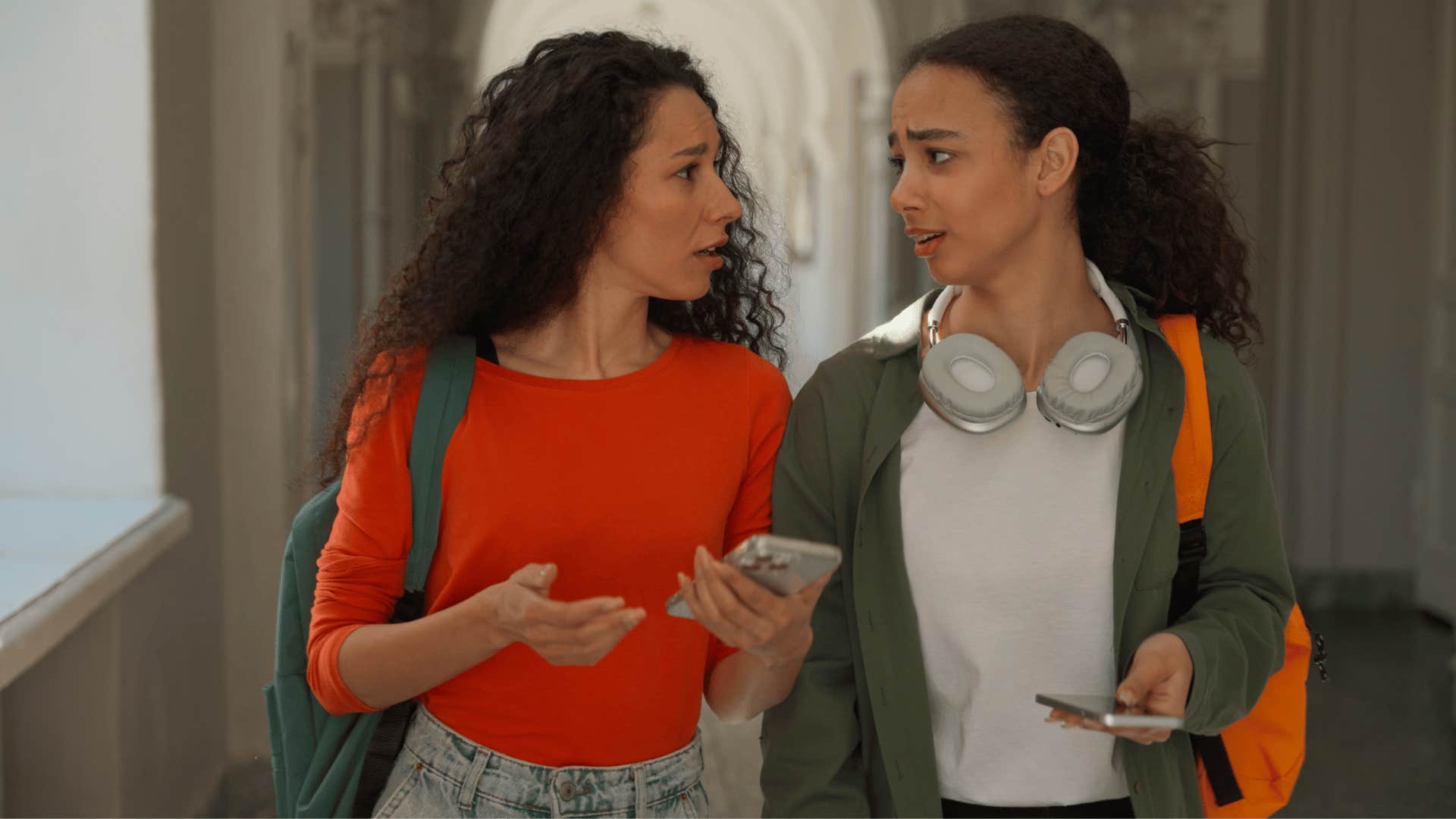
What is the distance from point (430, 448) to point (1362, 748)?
4948 millimetres

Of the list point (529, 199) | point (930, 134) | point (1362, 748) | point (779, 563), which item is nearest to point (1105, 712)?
point (779, 563)

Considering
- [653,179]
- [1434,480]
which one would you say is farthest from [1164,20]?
[653,179]

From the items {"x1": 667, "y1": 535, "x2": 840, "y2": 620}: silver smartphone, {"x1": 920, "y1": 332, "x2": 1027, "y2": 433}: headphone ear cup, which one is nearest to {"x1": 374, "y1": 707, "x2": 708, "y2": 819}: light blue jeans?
{"x1": 667, "y1": 535, "x2": 840, "y2": 620}: silver smartphone

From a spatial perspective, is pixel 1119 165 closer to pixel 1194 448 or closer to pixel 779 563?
pixel 1194 448

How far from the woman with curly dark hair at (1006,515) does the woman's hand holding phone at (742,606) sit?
0.24 metres

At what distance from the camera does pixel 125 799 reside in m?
3.91

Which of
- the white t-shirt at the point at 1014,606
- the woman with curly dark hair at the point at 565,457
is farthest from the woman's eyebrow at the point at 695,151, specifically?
the white t-shirt at the point at 1014,606

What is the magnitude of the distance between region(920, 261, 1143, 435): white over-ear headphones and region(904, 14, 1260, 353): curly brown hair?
26 centimetres

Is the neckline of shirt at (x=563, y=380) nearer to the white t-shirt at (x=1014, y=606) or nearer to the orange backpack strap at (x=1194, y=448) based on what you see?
the white t-shirt at (x=1014, y=606)

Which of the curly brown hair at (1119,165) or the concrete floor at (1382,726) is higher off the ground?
the curly brown hair at (1119,165)

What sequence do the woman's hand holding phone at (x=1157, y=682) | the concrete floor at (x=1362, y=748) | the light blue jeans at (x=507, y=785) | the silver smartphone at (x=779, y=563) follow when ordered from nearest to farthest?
the silver smartphone at (x=779, y=563) → the woman's hand holding phone at (x=1157, y=682) → the light blue jeans at (x=507, y=785) → the concrete floor at (x=1362, y=748)

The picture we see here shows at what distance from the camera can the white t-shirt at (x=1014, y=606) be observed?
2096 mm

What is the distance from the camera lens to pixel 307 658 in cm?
225

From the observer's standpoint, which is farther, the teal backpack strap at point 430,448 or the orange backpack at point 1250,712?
the orange backpack at point 1250,712
